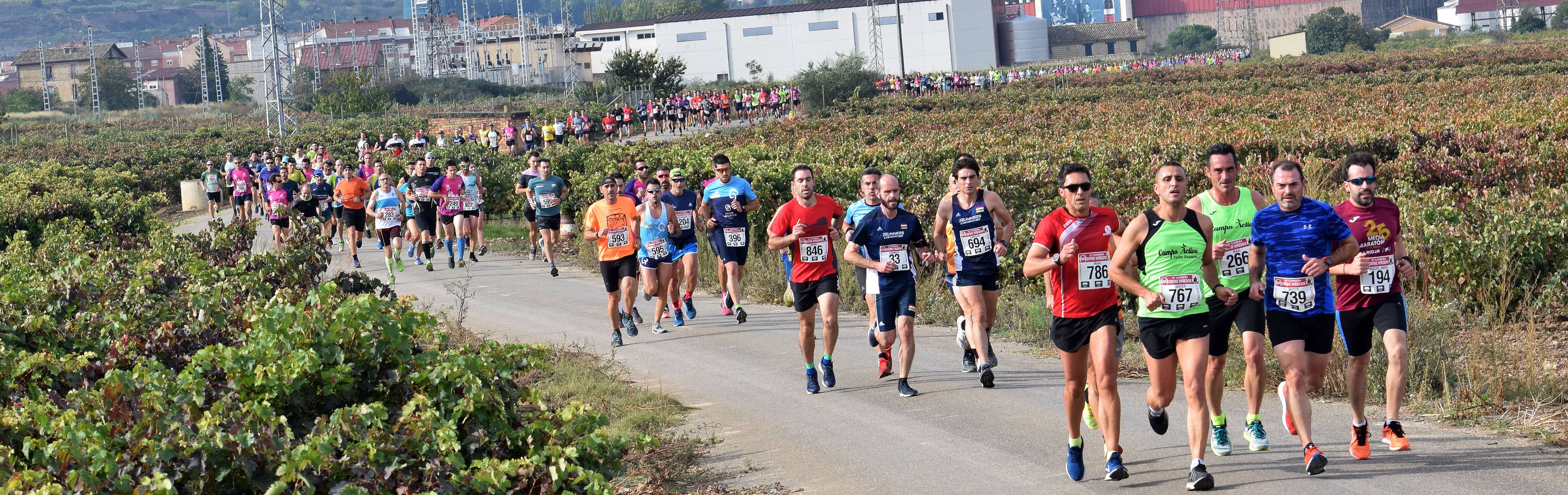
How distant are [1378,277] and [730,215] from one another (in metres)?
8.14

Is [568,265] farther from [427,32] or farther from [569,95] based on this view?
[427,32]

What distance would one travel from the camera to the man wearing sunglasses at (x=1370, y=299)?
7.22m

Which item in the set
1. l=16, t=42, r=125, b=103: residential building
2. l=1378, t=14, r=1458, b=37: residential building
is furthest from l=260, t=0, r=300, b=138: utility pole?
l=16, t=42, r=125, b=103: residential building

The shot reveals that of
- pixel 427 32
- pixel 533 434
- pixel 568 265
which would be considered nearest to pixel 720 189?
pixel 568 265

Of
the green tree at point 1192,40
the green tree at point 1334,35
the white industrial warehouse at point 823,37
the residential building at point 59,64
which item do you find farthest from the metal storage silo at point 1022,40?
the residential building at point 59,64

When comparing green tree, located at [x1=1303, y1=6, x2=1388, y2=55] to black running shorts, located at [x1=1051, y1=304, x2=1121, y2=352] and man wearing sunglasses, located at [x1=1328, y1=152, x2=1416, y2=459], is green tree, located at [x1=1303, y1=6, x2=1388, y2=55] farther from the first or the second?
black running shorts, located at [x1=1051, y1=304, x2=1121, y2=352]

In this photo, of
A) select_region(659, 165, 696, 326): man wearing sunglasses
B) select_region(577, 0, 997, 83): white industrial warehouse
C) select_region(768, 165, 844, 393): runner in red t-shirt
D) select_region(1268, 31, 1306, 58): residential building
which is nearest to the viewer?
select_region(768, 165, 844, 393): runner in red t-shirt

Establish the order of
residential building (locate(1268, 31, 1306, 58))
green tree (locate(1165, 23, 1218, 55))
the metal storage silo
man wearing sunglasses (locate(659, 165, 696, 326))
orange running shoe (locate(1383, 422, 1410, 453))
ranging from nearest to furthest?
orange running shoe (locate(1383, 422, 1410, 453)), man wearing sunglasses (locate(659, 165, 696, 326)), residential building (locate(1268, 31, 1306, 58)), the metal storage silo, green tree (locate(1165, 23, 1218, 55))

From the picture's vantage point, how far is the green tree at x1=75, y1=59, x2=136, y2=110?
127 meters

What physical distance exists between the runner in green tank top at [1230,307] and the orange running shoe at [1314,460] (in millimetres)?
490

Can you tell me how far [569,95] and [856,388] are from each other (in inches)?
2875

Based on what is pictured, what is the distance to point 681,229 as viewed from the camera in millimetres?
14055

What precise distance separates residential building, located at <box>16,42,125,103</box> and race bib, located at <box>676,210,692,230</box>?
6540 inches

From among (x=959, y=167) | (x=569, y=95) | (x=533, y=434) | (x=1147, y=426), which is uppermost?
(x=569, y=95)
